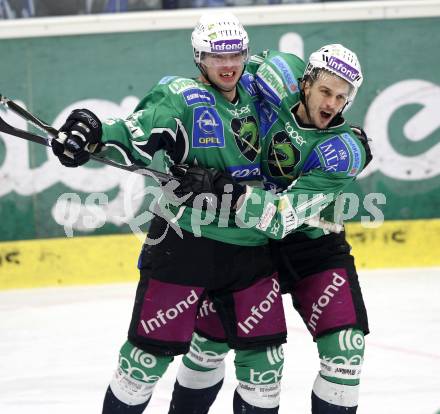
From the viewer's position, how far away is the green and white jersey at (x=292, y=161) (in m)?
3.22

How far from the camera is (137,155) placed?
124 inches

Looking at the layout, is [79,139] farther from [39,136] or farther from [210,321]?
[210,321]

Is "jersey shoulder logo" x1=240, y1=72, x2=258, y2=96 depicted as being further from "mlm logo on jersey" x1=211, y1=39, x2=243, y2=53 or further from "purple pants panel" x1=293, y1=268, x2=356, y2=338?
"purple pants panel" x1=293, y1=268, x2=356, y2=338

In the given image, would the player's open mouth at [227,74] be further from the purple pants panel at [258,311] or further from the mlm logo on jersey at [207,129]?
the purple pants panel at [258,311]

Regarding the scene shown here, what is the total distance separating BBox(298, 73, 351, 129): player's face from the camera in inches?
126

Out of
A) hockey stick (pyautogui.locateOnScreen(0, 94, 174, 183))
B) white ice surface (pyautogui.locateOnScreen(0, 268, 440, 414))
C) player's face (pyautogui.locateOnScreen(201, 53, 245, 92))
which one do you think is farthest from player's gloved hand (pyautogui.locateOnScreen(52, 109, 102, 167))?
white ice surface (pyautogui.locateOnScreen(0, 268, 440, 414))

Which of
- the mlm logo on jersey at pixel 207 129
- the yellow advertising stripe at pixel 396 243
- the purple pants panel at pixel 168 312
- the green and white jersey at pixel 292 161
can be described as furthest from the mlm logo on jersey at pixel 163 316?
the yellow advertising stripe at pixel 396 243

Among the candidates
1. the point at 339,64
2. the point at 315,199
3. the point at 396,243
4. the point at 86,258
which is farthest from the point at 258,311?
the point at 396,243

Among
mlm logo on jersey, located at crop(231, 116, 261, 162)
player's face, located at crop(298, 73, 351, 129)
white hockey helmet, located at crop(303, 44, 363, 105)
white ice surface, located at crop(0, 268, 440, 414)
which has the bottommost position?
white ice surface, located at crop(0, 268, 440, 414)

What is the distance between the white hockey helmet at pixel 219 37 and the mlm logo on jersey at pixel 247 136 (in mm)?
191

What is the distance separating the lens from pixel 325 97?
322 cm

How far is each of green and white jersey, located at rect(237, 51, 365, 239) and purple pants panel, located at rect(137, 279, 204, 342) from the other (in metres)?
0.29

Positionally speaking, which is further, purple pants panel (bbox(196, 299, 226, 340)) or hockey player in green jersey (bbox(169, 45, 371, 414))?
purple pants panel (bbox(196, 299, 226, 340))

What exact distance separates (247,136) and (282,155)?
15cm
